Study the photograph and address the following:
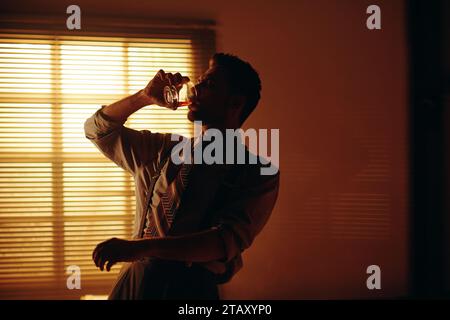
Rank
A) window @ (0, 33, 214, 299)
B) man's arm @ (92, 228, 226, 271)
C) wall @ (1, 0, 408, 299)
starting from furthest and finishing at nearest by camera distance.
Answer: wall @ (1, 0, 408, 299) → window @ (0, 33, 214, 299) → man's arm @ (92, 228, 226, 271)

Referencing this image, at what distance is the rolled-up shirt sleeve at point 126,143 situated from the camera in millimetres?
1199

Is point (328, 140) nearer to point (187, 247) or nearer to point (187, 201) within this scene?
point (187, 201)

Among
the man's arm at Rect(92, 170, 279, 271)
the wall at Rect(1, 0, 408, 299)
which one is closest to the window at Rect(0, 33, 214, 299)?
the wall at Rect(1, 0, 408, 299)

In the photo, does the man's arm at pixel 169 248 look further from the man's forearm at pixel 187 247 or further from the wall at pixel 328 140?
the wall at pixel 328 140

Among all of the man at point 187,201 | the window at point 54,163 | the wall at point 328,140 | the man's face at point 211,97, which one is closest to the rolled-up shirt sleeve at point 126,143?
→ the man at point 187,201

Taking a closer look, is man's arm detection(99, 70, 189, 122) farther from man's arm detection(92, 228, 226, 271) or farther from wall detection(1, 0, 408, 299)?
wall detection(1, 0, 408, 299)

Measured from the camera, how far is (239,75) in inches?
Result: 48.3

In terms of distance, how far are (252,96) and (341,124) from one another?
119cm

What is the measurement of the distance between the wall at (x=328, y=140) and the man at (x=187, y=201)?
1.05m

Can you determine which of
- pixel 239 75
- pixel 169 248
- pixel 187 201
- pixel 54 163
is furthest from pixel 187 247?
pixel 54 163

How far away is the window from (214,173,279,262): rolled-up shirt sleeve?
1215 millimetres

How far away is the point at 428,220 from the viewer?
232 cm

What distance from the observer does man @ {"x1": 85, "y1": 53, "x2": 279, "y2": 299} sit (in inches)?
39.2

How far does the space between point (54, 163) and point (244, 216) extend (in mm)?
1470
